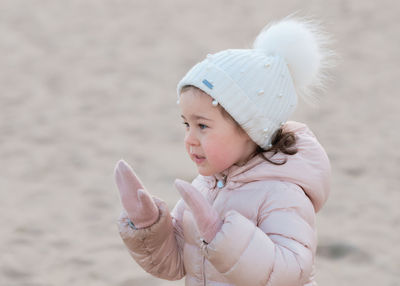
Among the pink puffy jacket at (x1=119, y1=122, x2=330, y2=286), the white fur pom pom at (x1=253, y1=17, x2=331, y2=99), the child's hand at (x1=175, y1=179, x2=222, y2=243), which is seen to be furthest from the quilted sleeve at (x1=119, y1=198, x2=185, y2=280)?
the white fur pom pom at (x1=253, y1=17, x2=331, y2=99)

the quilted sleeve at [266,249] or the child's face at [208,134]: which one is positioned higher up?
the child's face at [208,134]

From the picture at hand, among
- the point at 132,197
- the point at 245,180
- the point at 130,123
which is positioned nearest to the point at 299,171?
the point at 245,180

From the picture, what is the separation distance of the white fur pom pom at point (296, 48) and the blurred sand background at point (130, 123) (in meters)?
1.61

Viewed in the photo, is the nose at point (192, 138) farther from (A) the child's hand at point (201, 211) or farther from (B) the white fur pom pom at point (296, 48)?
(B) the white fur pom pom at point (296, 48)

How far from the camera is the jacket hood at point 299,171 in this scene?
79.5 inches

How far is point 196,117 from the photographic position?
202 centimetres

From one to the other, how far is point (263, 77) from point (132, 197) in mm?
532

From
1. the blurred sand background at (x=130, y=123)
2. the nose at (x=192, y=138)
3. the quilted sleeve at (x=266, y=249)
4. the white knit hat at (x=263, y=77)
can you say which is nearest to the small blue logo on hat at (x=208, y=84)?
the white knit hat at (x=263, y=77)

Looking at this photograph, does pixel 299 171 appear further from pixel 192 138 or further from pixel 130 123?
pixel 130 123

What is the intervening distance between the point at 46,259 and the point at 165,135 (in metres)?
1.82

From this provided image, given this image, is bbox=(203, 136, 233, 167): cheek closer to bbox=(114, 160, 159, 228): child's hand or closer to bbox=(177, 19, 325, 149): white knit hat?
bbox=(177, 19, 325, 149): white knit hat

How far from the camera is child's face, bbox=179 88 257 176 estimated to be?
2006 millimetres

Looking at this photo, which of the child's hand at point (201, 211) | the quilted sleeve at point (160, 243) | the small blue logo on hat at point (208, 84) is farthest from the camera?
the quilted sleeve at point (160, 243)

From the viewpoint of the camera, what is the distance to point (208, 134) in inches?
79.0
